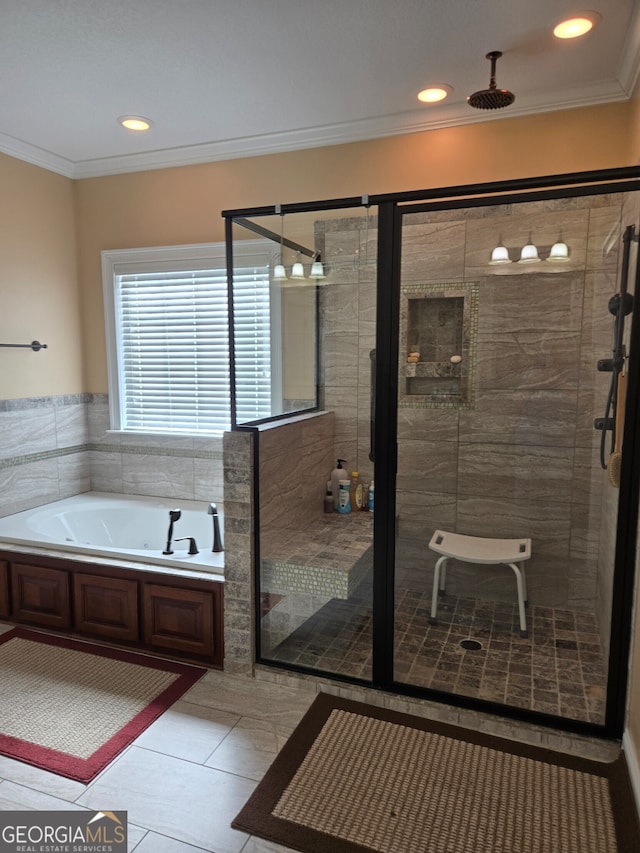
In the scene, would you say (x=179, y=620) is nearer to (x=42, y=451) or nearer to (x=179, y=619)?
(x=179, y=619)

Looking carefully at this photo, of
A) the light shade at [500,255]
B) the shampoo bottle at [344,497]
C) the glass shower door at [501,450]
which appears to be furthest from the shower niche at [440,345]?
the shampoo bottle at [344,497]

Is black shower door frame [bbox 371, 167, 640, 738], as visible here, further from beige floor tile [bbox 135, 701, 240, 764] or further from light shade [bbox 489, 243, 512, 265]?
beige floor tile [bbox 135, 701, 240, 764]

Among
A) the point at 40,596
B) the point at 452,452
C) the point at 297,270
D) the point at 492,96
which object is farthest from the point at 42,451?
the point at 492,96

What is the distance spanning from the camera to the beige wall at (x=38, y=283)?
349cm

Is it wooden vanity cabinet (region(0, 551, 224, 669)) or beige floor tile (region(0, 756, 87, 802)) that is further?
wooden vanity cabinet (region(0, 551, 224, 669))

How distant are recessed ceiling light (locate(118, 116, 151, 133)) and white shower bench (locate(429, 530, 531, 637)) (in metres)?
2.72

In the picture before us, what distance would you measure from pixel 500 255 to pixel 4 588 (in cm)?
319

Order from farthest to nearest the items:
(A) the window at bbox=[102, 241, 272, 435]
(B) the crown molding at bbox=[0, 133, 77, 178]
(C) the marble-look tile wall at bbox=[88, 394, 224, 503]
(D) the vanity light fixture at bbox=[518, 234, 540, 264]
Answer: (C) the marble-look tile wall at bbox=[88, 394, 224, 503] < (A) the window at bbox=[102, 241, 272, 435] < (B) the crown molding at bbox=[0, 133, 77, 178] < (D) the vanity light fixture at bbox=[518, 234, 540, 264]

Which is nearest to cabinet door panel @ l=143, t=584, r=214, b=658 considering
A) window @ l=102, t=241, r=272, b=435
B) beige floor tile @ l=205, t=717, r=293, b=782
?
beige floor tile @ l=205, t=717, r=293, b=782

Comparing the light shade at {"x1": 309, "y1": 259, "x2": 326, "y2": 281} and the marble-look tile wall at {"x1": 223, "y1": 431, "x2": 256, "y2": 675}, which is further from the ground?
the light shade at {"x1": 309, "y1": 259, "x2": 326, "y2": 281}

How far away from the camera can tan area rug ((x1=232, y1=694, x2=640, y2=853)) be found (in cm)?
176

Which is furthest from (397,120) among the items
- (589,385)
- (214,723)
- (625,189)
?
(214,723)

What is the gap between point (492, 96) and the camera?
249 centimetres

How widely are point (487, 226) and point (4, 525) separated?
10.4ft
